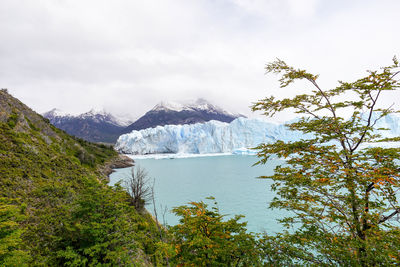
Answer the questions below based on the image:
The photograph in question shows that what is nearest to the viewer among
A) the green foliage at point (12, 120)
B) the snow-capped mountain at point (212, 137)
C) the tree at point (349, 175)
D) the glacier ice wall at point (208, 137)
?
the tree at point (349, 175)

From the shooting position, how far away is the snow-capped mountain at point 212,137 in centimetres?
5669

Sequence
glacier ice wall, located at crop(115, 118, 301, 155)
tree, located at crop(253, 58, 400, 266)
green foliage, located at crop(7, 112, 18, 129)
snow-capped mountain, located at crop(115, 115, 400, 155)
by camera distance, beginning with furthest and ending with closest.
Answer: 1. glacier ice wall, located at crop(115, 118, 301, 155)
2. snow-capped mountain, located at crop(115, 115, 400, 155)
3. green foliage, located at crop(7, 112, 18, 129)
4. tree, located at crop(253, 58, 400, 266)

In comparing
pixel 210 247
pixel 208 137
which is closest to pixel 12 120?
pixel 210 247

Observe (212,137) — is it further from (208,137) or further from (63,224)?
(63,224)

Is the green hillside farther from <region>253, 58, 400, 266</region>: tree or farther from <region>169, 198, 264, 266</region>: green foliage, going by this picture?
<region>253, 58, 400, 266</region>: tree

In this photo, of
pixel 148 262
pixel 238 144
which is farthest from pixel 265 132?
pixel 148 262

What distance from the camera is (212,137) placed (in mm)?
66375

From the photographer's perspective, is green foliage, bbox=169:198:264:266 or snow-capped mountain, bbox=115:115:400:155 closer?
green foliage, bbox=169:198:264:266

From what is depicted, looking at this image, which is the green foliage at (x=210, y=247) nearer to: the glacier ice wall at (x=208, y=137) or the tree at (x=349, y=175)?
the tree at (x=349, y=175)

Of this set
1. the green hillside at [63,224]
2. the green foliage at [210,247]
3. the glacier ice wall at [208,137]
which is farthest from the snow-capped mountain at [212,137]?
the green foliage at [210,247]

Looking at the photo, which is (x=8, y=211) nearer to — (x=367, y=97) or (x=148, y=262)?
(x=148, y=262)

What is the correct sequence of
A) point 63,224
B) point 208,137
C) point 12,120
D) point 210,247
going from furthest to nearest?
point 208,137
point 12,120
point 63,224
point 210,247

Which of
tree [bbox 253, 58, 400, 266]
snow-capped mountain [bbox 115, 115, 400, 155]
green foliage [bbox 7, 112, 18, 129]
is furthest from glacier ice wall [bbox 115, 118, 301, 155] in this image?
tree [bbox 253, 58, 400, 266]

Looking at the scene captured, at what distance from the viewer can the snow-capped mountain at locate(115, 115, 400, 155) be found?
56.7m
